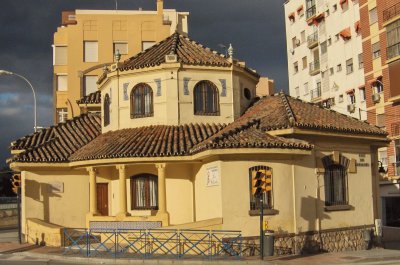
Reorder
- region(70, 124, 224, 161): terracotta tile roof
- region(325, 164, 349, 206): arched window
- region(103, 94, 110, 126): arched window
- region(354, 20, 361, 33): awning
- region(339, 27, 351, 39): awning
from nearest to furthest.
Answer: region(70, 124, 224, 161): terracotta tile roof, region(325, 164, 349, 206): arched window, region(103, 94, 110, 126): arched window, region(354, 20, 361, 33): awning, region(339, 27, 351, 39): awning

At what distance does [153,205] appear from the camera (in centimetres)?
2686

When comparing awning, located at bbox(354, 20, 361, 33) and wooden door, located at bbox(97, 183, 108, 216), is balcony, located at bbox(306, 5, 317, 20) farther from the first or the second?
wooden door, located at bbox(97, 183, 108, 216)

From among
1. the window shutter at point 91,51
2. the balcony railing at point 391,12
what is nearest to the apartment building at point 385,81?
the balcony railing at point 391,12

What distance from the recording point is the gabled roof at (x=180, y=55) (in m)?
28.0

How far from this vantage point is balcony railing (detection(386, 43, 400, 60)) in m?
40.7

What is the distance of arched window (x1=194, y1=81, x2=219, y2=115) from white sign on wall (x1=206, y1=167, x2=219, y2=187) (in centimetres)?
443

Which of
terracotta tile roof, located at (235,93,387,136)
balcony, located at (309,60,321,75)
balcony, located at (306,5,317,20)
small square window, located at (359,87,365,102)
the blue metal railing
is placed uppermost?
balcony, located at (306,5,317,20)

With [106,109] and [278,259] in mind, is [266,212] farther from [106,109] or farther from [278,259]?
[106,109]

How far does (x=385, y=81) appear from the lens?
45625mm

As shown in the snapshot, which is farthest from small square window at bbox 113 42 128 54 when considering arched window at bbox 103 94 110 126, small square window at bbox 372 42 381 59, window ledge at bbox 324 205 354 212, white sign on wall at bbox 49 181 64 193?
window ledge at bbox 324 205 354 212

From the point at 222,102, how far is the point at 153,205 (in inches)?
229

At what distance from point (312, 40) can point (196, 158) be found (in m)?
39.4

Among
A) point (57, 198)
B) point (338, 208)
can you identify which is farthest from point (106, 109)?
point (338, 208)

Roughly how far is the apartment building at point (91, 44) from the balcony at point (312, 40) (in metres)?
14.5
